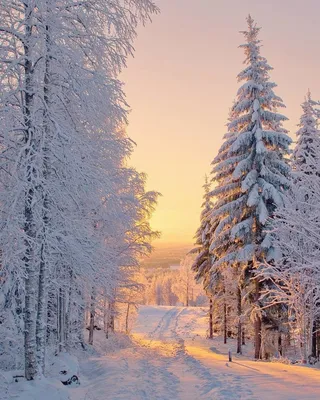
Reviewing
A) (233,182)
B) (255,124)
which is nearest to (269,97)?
(255,124)

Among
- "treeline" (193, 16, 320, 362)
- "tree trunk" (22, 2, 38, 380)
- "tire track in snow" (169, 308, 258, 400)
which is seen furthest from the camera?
"treeline" (193, 16, 320, 362)

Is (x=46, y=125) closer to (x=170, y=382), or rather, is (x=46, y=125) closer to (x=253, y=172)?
(x=170, y=382)

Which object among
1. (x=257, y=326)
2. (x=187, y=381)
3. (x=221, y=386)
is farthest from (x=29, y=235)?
(x=257, y=326)

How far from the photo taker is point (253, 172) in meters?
17.8

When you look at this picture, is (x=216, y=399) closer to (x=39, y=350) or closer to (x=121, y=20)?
(x=39, y=350)

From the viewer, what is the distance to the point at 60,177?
855 centimetres

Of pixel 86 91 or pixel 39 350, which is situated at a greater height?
pixel 86 91

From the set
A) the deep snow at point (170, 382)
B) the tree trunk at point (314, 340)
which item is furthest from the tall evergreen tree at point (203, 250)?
the deep snow at point (170, 382)

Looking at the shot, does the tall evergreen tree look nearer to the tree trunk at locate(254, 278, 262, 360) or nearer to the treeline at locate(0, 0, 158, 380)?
the tree trunk at locate(254, 278, 262, 360)

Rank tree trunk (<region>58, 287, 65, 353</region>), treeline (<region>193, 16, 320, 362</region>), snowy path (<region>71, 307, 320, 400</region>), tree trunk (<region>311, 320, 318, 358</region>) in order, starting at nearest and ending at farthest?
snowy path (<region>71, 307, 320, 400</region>), tree trunk (<region>58, 287, 65, 353</region>), treeline (<region>193, 16, 320, 362</region>), tree trunk (<region>311, 320, 318, 358</region>)

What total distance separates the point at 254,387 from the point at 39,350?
18.4 feet

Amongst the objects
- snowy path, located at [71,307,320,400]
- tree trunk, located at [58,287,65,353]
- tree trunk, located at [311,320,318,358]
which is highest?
tree trunk, located at [58,287,65,353]

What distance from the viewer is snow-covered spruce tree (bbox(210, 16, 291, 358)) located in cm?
1770

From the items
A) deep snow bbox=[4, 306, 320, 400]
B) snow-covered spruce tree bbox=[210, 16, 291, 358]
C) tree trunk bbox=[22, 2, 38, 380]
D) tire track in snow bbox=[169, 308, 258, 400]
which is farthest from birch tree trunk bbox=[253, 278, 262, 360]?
tree trunk bbox=[22, 2, 38, 380]
